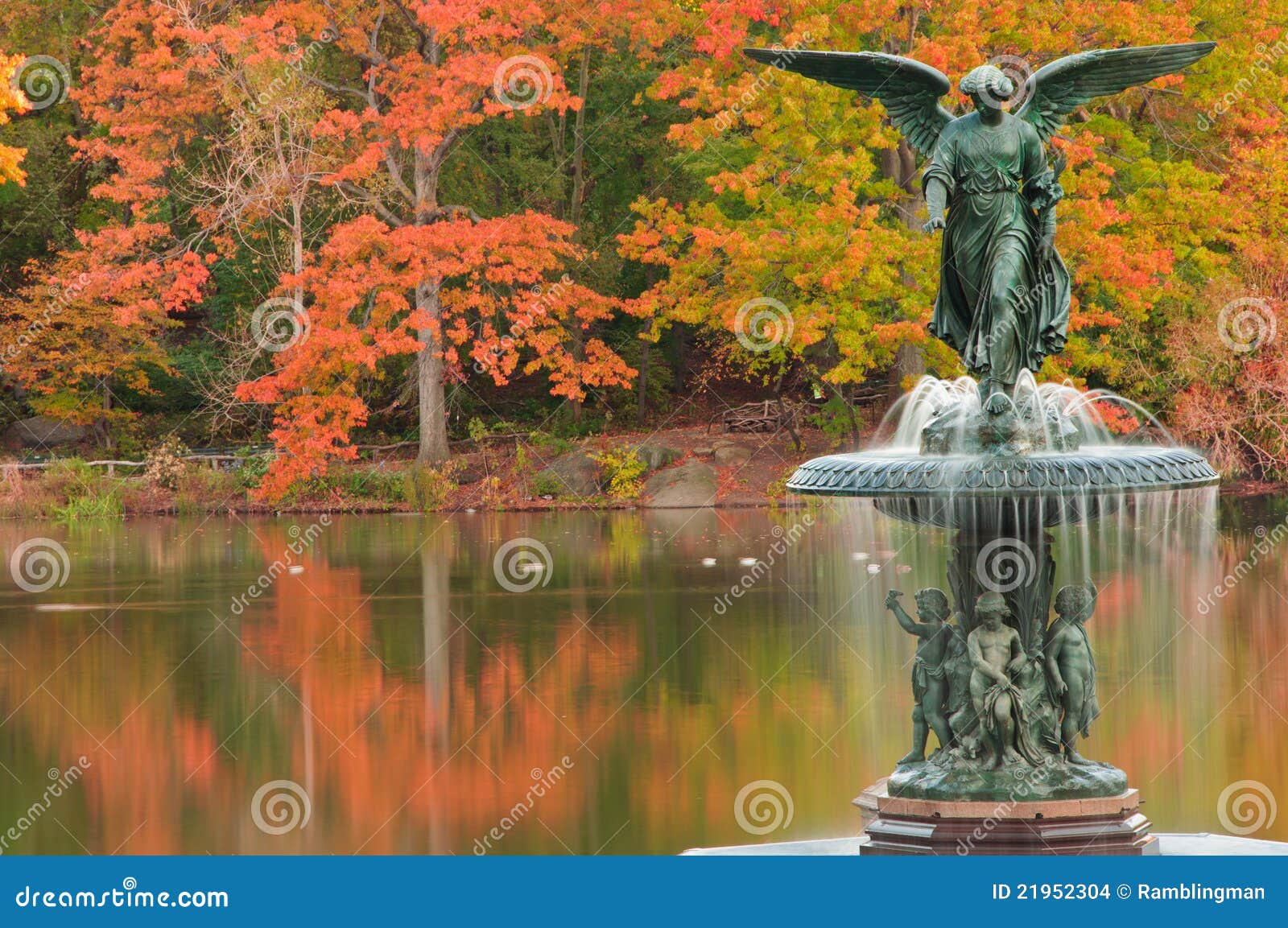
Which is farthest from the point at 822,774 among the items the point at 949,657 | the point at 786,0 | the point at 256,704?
the point at 786,0

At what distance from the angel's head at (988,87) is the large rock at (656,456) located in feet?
77.1

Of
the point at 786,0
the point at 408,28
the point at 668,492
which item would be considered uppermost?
the point at 408,28

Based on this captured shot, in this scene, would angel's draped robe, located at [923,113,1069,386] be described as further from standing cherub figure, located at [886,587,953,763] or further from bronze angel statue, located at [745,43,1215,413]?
standing cherub figure, located at [886,587,953,763]

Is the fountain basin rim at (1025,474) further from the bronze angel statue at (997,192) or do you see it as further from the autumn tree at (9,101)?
the autumn tree at (9,101)

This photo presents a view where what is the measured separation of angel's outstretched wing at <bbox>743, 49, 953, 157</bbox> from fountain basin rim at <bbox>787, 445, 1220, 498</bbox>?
182cm

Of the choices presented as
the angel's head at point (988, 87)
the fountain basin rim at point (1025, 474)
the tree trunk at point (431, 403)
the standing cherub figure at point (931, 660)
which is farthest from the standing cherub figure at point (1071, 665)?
the tree trunk at point (431, 403)

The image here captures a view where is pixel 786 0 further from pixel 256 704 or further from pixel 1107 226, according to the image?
pixel 256 704

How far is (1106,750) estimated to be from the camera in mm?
11766

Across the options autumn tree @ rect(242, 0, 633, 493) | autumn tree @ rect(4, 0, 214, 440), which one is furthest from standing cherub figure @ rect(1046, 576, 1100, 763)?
autumn tree @ rect(4, 0, 214, 440)

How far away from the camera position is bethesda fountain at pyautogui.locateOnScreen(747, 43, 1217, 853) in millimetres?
8445

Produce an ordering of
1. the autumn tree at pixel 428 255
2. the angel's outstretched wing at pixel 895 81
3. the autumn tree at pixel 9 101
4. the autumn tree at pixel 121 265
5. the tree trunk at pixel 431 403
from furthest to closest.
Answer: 1. the tree trunk at pixel 431 403
2. the autumn tree at pixel 121 265
3. the autumn tree at pixel 428 255
4. the autumn tree at pixel 9 101
5. the angel's outstretched wing at pixel 895 81

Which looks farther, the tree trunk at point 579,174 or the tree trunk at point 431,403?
the tree trunk at point 579,174

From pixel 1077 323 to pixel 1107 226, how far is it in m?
2.60

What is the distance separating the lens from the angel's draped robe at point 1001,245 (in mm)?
8977
